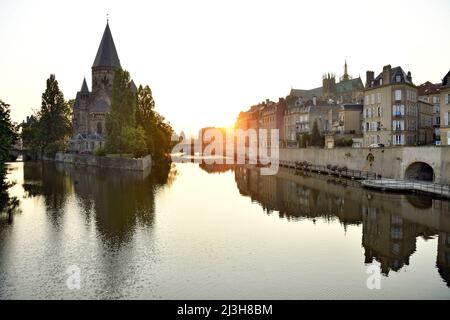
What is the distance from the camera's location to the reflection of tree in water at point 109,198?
2905 cm

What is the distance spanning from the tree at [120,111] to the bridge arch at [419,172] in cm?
4751

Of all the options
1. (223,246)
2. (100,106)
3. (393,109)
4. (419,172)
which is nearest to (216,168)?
(393,109)

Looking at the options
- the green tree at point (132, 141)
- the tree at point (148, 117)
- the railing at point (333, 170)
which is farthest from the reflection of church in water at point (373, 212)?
the tree at point (148, 117)

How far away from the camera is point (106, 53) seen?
11750cm

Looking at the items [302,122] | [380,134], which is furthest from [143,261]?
[302,122]

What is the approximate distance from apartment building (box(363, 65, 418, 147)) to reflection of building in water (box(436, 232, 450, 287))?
4306cm

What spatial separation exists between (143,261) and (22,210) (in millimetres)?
18470

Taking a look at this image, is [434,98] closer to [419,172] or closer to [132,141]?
[419,172]

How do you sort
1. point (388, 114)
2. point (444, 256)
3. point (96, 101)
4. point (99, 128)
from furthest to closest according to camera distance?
point (96, 101), point (99, 128), point (388, 114), point (444, 256)

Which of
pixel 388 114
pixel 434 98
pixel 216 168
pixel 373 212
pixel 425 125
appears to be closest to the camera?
pixel 373 212

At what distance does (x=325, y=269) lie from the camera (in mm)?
19922

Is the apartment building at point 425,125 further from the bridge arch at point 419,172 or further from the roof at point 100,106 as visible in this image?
the roof at point 100,106

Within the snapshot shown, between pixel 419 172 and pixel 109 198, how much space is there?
123 feet

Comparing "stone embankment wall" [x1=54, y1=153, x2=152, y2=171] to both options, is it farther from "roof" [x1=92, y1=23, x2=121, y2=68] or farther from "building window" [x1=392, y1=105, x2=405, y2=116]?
"building window" [x1=392, y1=105, x2=405, y2=116]
